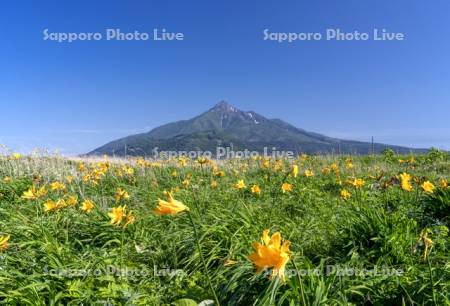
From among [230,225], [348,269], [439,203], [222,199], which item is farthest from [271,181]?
[348,269]

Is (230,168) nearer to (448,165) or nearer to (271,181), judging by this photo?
(271,181)

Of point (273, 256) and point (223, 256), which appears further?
point (223, 256)

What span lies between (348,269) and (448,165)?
12.7 m

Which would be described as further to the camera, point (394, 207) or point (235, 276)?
point (394, 207)

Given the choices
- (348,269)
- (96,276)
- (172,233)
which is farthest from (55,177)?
(348,269)

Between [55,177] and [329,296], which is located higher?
[55,177]

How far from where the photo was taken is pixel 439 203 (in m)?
5.35

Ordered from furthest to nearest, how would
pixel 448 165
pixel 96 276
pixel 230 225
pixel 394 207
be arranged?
1. pixel 448 165
2. pixel 394 207
3. pixel 230 225
4. pixel 96 276

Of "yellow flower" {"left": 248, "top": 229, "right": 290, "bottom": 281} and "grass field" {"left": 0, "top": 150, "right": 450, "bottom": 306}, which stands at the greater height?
"yellow flower" {"left": 248, "top": 229, "right": 290, "bottom": 281}

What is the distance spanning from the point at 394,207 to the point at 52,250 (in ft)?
16.2

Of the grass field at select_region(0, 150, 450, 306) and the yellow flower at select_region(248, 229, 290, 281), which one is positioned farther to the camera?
the grass field at select_region(0, 150, 450, 306)

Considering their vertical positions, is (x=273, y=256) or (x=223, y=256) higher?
(x=273, y=256)

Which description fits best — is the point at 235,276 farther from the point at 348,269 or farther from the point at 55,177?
the point at 55,177

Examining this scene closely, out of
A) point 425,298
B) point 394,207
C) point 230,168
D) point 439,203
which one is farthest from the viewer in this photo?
point 230,168
